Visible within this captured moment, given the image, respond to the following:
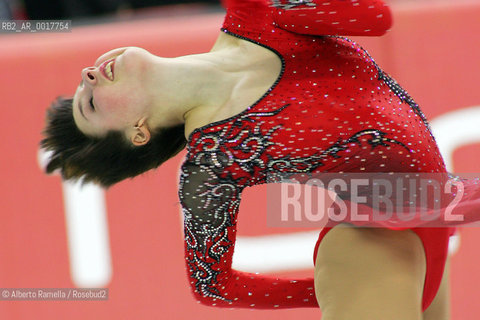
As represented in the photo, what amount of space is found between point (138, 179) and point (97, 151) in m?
0.89

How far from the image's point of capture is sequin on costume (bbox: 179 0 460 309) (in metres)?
1.34

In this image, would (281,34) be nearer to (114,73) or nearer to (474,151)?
(114,73)

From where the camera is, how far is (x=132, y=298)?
7.68ft

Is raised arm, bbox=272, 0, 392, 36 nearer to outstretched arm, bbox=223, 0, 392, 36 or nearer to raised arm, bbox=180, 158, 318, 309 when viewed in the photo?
outstretched arm, bbox=223, 0, 392, 36

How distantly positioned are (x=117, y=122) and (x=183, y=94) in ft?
0.49

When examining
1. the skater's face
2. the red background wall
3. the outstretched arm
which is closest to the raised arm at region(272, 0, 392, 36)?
the outstretched arm

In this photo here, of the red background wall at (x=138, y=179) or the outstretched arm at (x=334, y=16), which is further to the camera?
the red background wall at (x=138, y=179)

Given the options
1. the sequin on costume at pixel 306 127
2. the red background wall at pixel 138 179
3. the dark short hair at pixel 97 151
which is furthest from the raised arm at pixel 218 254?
the red background wall at pixel 138 179

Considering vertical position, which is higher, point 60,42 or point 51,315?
point 60,42

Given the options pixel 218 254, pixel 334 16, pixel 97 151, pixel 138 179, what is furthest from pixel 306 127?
pixel 138 179

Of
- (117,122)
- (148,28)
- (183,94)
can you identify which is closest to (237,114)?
(183,94)

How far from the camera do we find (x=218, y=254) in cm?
145

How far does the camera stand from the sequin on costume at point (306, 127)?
4.40 ft

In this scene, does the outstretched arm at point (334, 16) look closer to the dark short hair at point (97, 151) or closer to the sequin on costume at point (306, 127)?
the sequin on costume at point (306, 127)
